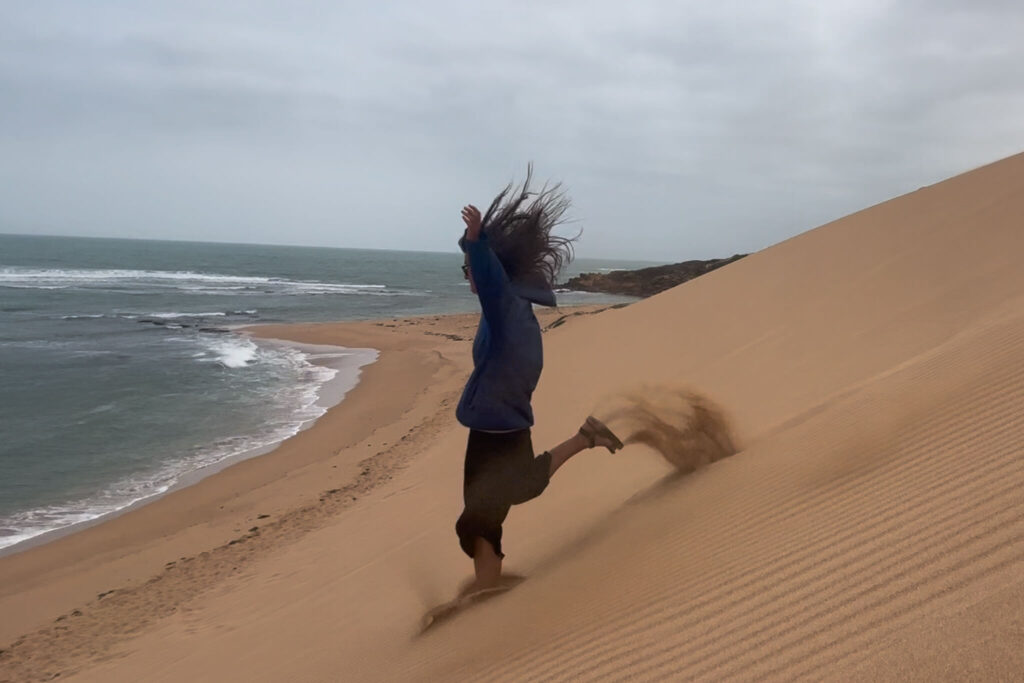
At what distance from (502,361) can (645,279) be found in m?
44.6

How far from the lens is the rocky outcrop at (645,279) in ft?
133

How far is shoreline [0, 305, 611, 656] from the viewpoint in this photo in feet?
23.8

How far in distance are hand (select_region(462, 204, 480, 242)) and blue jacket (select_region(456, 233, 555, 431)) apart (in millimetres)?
119

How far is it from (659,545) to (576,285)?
2019 inches

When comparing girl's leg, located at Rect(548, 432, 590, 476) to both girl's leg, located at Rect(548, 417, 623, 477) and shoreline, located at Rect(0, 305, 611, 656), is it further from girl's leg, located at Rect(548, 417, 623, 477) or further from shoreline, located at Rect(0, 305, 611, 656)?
shoreline, located at Rect(0, 305, 611, 656)

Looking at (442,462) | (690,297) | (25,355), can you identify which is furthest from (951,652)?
(25,355)

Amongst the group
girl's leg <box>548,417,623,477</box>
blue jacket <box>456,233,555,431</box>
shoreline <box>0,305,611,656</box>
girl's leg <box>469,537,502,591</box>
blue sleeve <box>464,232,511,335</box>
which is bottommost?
shoreline <box>0,305,611,656</box>

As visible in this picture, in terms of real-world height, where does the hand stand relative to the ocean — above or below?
above

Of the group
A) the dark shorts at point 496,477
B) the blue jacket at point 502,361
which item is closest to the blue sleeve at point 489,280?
the blue jacket at point 502,361

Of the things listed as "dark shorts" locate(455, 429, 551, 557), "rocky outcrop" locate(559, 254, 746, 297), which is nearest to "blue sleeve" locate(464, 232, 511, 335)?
"dark shorts" locate(455, 429, 551, 557)

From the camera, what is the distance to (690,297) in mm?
16656

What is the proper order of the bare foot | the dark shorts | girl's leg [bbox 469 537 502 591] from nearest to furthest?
the dark shorts
girl's leg [bbox 469 537 502 591]
the bare foot

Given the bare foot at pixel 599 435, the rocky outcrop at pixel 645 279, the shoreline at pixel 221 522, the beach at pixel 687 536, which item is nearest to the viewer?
the beach at pixel 687 536

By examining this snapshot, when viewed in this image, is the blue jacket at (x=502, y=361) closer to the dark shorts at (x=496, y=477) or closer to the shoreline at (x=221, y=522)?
the dark shorts at (x=496, y=477)
